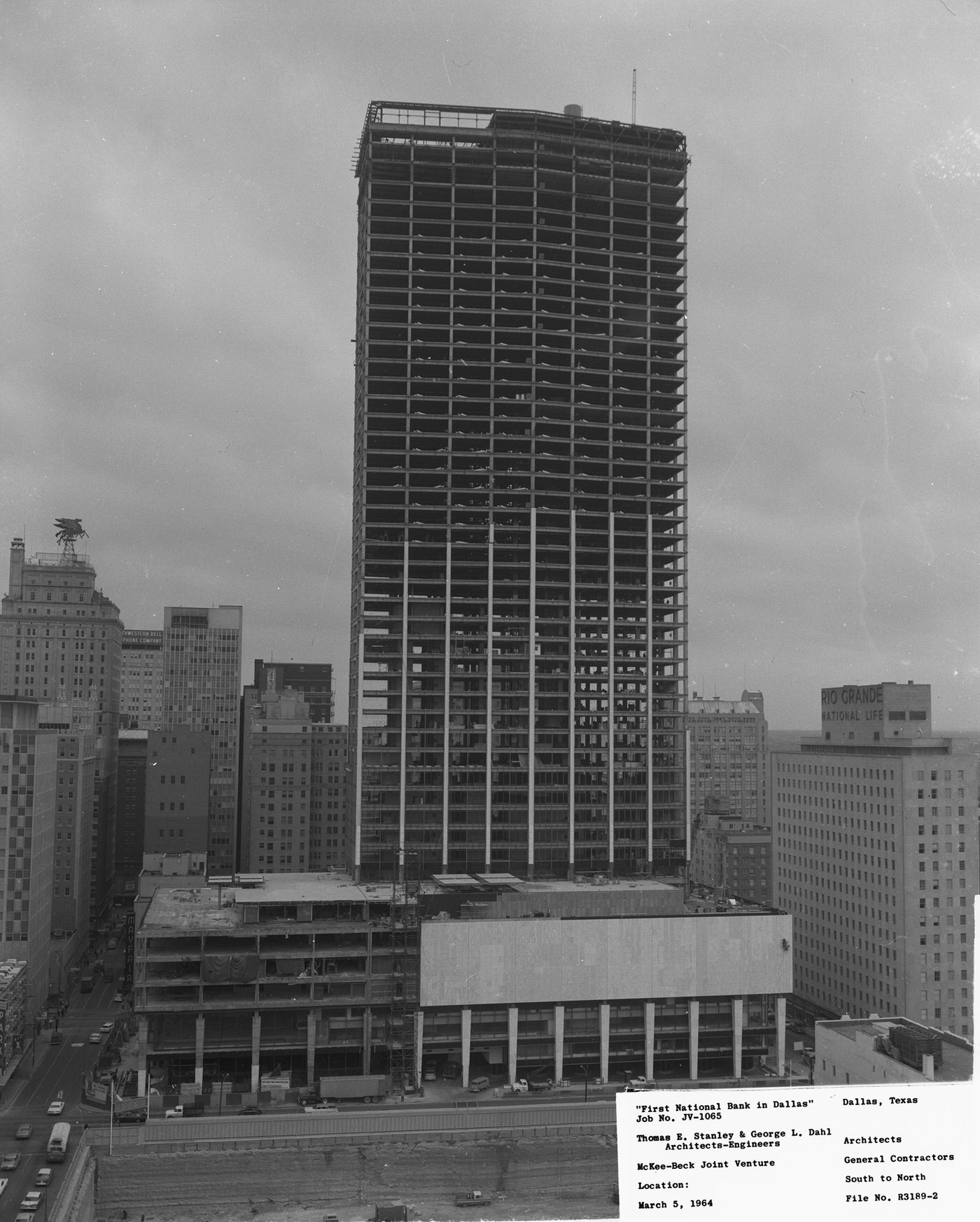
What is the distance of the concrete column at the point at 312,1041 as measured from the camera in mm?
18250

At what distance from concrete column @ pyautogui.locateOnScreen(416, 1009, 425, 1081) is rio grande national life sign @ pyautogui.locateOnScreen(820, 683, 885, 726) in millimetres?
11734

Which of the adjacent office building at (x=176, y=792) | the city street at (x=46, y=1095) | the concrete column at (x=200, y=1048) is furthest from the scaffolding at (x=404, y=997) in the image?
the adjacent office building at (x=176, y=792)

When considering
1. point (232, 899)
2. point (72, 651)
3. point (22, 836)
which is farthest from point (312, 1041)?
point (72, 651)

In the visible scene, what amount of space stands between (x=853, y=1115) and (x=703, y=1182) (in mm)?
990

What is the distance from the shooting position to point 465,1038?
18266 millimetres

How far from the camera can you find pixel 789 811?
27094 mm

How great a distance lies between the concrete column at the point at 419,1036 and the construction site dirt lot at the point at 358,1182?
3143 millimetres

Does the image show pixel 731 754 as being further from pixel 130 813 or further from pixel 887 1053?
pixel 887 1053

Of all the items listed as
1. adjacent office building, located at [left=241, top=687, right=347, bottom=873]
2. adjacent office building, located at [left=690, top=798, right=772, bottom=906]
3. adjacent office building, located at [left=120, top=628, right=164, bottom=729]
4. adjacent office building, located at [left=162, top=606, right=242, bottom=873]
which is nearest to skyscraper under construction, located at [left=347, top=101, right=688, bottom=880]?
adjacent office building, located at [left=690, top=798, right=772, bottom=906]

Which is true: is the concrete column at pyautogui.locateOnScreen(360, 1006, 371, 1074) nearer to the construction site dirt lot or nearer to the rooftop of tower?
the construction site dirt lot

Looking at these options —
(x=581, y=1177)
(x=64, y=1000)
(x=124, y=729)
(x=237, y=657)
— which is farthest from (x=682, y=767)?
(x=124, y=729)

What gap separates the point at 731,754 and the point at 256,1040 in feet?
127

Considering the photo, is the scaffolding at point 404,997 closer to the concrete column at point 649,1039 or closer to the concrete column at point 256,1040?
the concrete column at point 256,1040

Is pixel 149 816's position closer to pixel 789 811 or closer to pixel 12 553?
pixel 12 553
